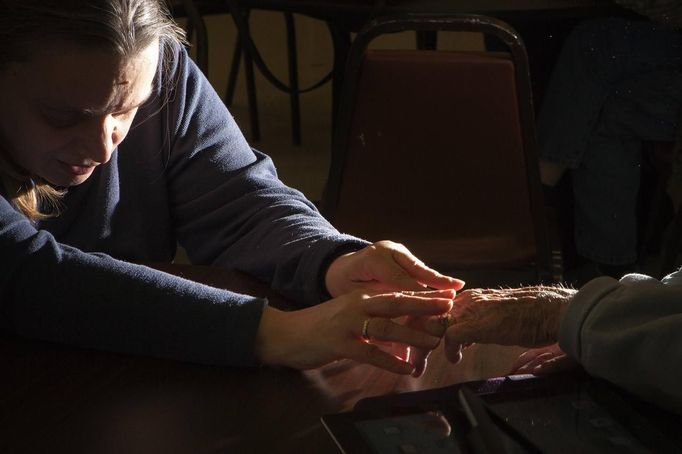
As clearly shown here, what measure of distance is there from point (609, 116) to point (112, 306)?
2187 millimetres

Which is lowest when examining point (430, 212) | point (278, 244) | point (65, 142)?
point (430, 212)

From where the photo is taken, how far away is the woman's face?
1092 millimetres

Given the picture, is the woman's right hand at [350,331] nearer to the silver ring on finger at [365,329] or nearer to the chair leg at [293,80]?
the silver ring on finger at [365,329]

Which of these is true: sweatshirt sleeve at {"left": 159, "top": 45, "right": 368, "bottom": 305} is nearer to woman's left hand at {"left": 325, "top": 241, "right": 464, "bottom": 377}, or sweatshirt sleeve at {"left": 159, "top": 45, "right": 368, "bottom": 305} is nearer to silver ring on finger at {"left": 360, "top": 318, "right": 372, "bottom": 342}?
woman's left hand at {"left": 325, "top": 241, "right": 464, "bottom": 377}

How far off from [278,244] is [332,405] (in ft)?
1.42

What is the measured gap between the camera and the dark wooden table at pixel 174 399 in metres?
Result: 0.87

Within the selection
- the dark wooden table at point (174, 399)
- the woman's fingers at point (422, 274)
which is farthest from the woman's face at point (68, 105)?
the woman's fingers at point (422, 274)

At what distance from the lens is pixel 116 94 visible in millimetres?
1136

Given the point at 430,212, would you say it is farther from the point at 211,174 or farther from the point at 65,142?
the point at 65,142

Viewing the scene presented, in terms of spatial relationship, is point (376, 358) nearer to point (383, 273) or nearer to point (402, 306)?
point (402, 306)

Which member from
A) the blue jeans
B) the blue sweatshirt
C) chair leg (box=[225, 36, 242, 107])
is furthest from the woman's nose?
chair leg (box=[225, 36, 242, 107])

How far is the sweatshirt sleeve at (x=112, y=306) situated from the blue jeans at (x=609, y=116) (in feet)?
6.79

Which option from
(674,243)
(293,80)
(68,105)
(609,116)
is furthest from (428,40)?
(68,105)

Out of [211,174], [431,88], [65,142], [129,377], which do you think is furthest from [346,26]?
[129,377]
